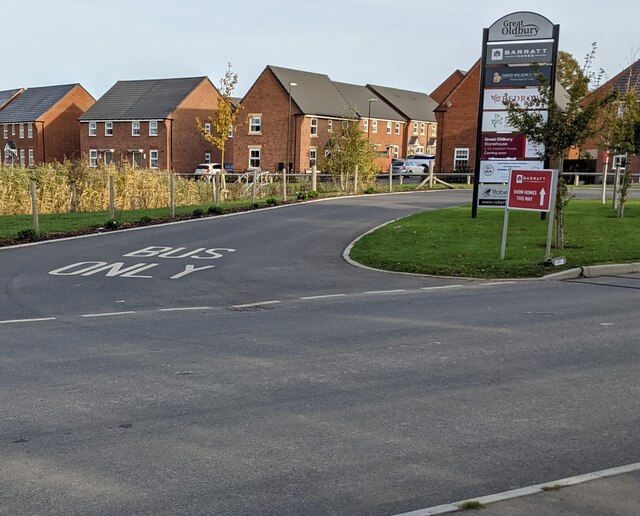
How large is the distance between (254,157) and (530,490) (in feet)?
204

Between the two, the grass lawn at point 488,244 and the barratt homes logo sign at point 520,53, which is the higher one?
the barratt homes logo sign at point 520,53

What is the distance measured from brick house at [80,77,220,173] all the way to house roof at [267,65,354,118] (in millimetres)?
9762

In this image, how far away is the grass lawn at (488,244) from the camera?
14.3 meters

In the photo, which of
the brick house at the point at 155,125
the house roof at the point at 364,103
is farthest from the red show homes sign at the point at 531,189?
the house roof at the point at 364,103

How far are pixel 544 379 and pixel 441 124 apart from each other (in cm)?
5682

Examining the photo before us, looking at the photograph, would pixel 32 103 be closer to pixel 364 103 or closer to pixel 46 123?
pixel 46 123

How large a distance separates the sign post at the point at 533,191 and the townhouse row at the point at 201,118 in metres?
42.7

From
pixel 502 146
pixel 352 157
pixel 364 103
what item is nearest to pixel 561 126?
pixel 502 146

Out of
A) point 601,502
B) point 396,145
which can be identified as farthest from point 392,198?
point 396,145

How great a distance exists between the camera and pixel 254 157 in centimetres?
6500

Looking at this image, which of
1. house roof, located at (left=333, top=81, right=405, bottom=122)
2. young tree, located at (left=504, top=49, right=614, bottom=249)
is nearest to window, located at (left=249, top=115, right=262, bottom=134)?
house roof, located at (left=333, top=81, right=405, bottom=122)

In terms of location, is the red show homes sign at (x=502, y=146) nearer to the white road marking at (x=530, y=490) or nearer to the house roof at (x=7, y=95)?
the white road marking at (x=530, y=490)

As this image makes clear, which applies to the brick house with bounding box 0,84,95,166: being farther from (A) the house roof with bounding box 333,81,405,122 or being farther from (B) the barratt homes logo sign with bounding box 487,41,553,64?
(B) the barratt homes logo sign with bounding box 487,41,553,64

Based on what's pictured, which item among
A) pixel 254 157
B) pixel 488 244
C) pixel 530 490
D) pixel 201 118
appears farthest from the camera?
pixel 201 118
